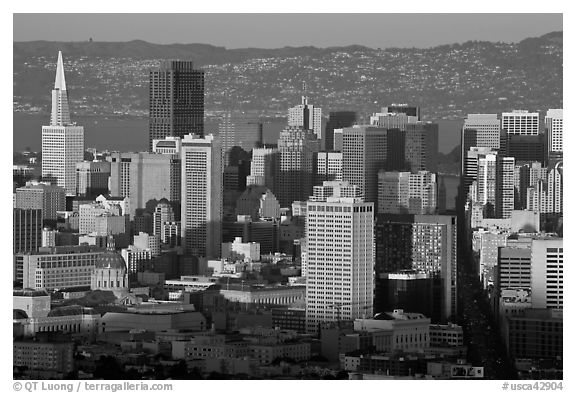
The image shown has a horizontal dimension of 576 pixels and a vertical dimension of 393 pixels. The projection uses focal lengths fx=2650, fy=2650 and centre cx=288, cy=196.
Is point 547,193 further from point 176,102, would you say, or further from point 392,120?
point 176,102

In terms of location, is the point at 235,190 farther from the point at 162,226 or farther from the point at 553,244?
the point at 553,244

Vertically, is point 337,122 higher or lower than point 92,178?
higher

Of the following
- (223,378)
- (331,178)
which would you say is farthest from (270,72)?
(223,378)

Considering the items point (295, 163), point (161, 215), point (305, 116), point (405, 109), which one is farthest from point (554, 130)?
point (161, 215)

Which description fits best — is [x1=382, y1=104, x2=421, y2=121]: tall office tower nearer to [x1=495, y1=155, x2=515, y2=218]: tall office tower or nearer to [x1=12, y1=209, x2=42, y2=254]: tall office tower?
[x1=495, y1=155, x2=515, y2=218]: tall office tower

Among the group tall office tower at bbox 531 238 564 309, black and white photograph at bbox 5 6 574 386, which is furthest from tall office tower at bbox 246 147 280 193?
tall office tower at bbox 531 238 564 309
